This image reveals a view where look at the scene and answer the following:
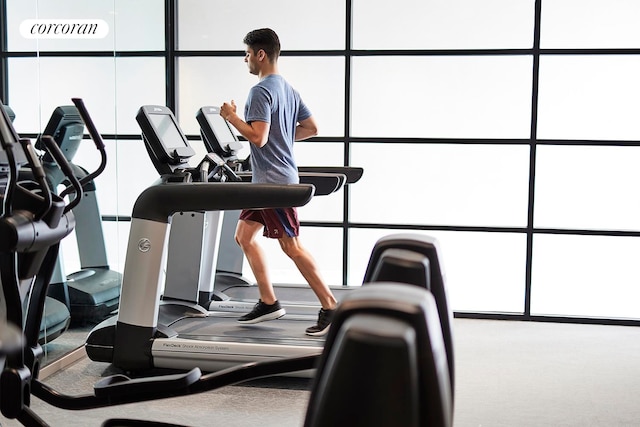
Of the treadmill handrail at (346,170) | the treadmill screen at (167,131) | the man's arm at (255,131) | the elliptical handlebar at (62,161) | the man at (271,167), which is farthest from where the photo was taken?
the treadmill handrail at (346,170)

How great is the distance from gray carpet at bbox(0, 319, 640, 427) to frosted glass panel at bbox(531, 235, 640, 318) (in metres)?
0.42

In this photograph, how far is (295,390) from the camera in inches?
146

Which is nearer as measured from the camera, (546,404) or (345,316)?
→ (345,316)

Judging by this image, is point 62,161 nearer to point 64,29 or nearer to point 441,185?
point 64,29

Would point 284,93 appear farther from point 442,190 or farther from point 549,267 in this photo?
point 549,267

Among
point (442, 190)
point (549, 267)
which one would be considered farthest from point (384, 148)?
point (549, 267)

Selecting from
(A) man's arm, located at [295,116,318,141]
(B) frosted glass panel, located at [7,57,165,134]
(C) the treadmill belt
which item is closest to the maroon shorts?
(C) the treadmill belt

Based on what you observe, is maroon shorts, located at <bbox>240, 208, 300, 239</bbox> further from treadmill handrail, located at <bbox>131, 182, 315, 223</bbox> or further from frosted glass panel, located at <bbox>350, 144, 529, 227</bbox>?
frosted glass panel, located at <bbox>350, 144, 529, 227</bbox>

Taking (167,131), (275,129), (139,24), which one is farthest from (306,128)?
(139,24)

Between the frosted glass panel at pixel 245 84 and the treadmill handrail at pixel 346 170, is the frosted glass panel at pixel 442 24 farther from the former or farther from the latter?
the treadmill handrail at pixel 346 170

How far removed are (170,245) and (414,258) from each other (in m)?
3.03


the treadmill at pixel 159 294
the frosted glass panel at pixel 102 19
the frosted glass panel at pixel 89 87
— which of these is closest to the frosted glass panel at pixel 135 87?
the frosted glass panel at pixel 89 87

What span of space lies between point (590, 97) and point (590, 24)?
1.52ft

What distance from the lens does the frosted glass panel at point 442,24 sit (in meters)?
5.15
